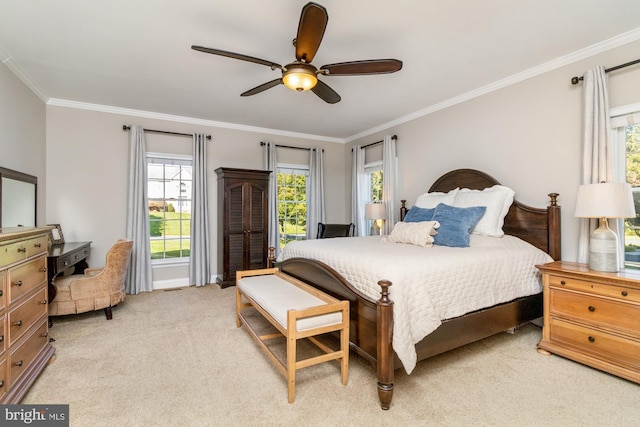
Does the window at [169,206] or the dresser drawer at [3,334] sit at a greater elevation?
the window at [169,206]

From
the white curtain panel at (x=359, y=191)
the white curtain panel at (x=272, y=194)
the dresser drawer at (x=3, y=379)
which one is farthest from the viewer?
the white curtain panel at (x=359, y=191)

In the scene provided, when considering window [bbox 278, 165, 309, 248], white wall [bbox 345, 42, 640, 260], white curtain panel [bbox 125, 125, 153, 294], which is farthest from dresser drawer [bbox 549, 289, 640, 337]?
white curtain panel [bbox 125, 125, 153, 294]

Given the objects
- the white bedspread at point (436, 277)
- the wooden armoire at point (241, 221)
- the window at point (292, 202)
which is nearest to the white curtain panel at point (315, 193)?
the window at point (292, 202)

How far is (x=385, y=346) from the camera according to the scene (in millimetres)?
1812

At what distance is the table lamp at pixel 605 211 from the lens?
2.20m

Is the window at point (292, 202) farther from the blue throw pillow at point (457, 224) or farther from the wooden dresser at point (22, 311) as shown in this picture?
the wooden dresser at point (22, 311)

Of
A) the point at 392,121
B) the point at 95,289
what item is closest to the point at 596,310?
the point at 392,121

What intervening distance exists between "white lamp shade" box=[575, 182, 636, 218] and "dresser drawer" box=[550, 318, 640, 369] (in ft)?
2.86

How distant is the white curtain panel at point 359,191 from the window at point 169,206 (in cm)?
292

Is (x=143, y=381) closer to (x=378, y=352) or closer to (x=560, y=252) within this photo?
(x=378, y=352)

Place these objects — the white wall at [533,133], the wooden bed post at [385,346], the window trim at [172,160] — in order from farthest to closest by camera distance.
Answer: the window trim at [172,160] < the white wall at [533,133] < the wooden bed post at [385,346]

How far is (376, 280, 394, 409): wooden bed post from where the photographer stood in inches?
71.0

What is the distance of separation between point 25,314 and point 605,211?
4.13 meters

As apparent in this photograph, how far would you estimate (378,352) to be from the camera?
72.6 inches
